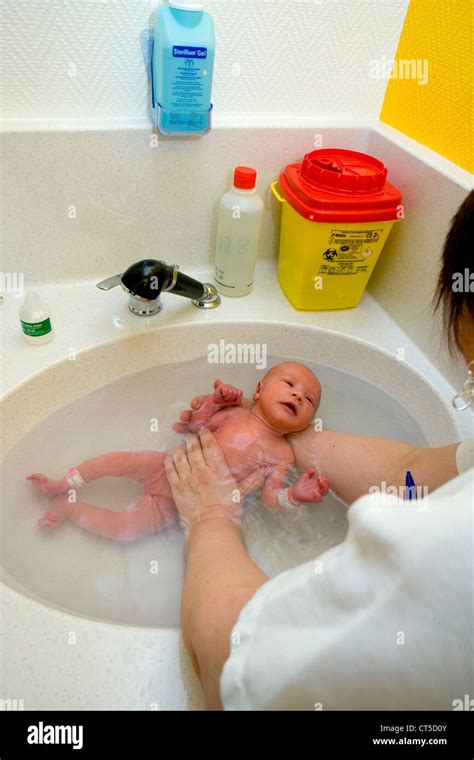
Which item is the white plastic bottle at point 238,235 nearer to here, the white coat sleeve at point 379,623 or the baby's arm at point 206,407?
the baby's arm at point 206,407

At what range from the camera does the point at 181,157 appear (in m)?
1.03

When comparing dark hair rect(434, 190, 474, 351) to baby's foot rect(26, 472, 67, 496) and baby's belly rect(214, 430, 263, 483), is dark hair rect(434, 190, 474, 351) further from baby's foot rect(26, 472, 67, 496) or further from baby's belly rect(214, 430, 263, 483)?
baby's foot rect(26, 472, 67, 496)

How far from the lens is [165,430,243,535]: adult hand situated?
90 cm

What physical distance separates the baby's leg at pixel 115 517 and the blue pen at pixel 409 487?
43cm

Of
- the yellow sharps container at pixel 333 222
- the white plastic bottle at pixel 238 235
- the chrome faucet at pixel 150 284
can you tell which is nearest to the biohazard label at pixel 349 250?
the yellow sharps container at pixel 333 222

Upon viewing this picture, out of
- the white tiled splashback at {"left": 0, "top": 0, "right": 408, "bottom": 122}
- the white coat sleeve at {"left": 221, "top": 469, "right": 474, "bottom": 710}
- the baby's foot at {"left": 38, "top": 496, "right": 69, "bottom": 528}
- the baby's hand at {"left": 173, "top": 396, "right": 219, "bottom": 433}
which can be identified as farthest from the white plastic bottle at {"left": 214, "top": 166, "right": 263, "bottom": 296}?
the white coat sleeve at {"left": 221, "top": 469, "right": 474, "bottom": 710}

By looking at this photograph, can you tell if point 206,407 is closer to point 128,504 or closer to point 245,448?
point 245,448

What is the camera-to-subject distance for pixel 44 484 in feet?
2.94

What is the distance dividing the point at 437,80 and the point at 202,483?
3.03ft

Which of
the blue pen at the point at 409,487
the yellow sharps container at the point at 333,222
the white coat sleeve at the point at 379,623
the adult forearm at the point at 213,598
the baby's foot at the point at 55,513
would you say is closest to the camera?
the white coat sleeve at the point at 379,623

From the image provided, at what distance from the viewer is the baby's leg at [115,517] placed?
0.90 m

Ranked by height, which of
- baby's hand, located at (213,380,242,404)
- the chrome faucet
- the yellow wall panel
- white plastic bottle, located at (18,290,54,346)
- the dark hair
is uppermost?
the yellow wall panel

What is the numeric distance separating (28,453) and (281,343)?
588 mm

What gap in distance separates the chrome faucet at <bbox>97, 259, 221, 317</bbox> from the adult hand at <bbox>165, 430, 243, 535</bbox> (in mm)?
292
